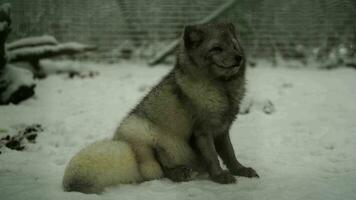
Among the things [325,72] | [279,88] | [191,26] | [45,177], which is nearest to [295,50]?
[325,72]

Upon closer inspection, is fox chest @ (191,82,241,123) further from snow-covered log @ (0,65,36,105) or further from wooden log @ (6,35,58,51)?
wooden log @ (6,35,58,51)

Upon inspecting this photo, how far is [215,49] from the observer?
12.5ft

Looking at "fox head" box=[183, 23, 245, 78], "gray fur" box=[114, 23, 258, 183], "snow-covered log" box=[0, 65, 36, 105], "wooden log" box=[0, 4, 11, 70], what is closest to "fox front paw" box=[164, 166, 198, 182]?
"gray fur" box=[114, 23, 258, 183]

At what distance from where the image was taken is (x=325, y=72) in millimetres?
8016

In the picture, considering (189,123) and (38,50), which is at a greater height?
(189,123)

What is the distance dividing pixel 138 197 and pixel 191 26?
4.57 feet

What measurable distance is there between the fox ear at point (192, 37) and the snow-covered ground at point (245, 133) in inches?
42.0

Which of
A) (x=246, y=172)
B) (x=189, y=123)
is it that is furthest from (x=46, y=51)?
(x=246, y=172)

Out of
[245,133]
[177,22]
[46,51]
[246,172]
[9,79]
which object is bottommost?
[46,51]

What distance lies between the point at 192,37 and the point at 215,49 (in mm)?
248

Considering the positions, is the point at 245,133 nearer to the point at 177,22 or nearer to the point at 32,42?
the point at 177,22

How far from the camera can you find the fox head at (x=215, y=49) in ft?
12.4

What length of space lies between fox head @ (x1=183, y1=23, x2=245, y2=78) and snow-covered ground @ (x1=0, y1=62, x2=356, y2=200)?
2.88 ft

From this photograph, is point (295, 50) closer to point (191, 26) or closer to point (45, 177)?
point (191, 26)
